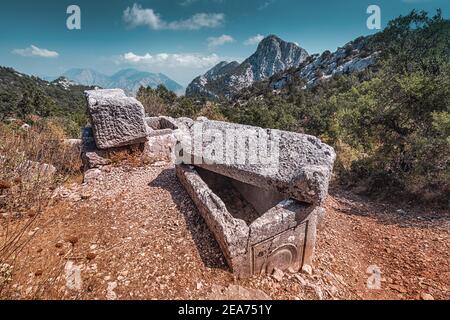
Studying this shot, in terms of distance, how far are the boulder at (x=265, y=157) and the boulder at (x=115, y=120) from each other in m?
1.63

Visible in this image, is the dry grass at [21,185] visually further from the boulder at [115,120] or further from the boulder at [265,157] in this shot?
the boulder at [265,157]

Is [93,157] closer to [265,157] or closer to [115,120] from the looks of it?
[115,120]

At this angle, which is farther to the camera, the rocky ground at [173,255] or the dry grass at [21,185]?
the dry grass at [21,185]

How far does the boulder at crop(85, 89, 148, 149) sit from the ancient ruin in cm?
2

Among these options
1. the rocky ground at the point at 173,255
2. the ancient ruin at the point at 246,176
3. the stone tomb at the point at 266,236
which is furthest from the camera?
the ancient ruin at the point at 246,176

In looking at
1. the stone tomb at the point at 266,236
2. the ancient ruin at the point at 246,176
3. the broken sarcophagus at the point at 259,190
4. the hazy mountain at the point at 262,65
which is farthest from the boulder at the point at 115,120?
the hazy mountain at the point at 262,65

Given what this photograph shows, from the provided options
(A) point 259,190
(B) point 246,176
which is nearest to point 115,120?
(B) point 246,176

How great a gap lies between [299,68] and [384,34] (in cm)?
6193

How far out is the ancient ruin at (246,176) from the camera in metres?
3.44

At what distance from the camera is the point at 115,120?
620 cm

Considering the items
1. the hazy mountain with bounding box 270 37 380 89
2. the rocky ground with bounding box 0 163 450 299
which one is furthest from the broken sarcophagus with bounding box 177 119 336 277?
the hazy mountain with bounding box 270 37 380 89

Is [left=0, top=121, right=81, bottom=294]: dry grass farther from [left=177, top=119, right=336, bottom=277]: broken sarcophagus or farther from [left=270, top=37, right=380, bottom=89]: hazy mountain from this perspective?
[left=270, top=37, right=380, bottom=89]: hazy mountain

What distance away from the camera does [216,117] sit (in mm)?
16672

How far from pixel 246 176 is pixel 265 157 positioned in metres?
0.51
